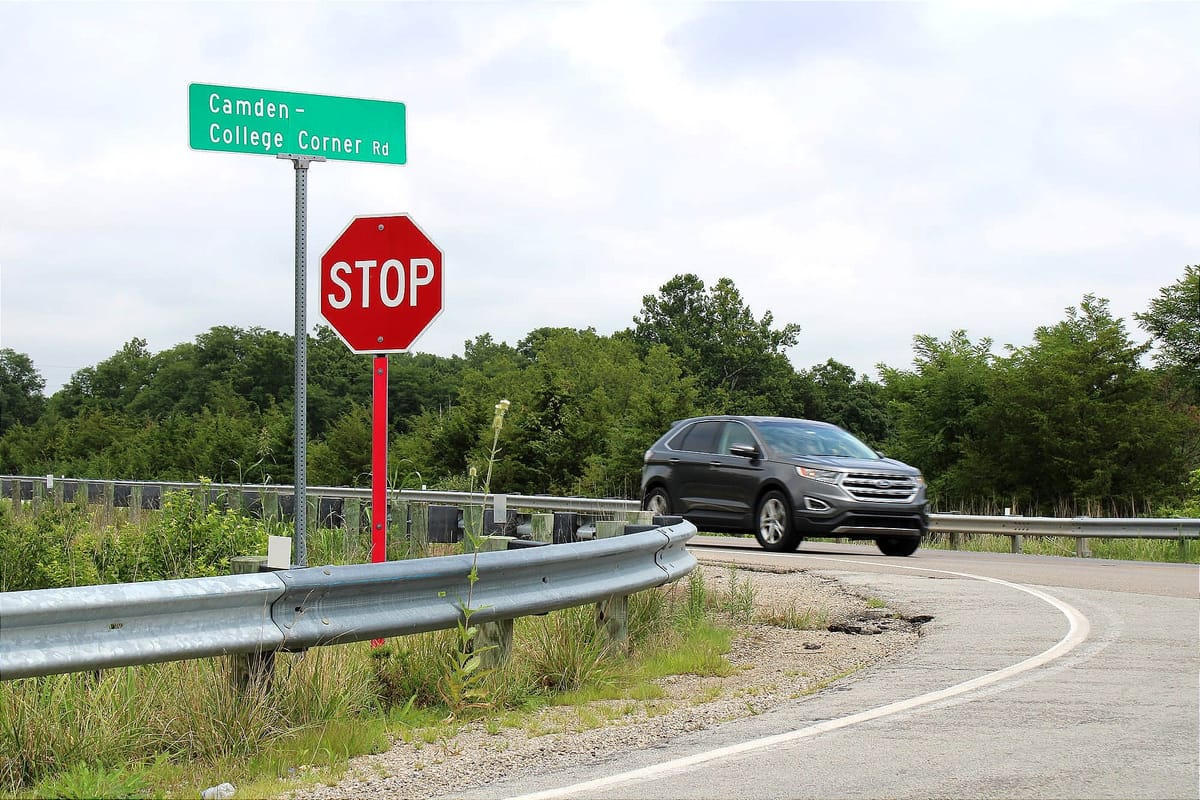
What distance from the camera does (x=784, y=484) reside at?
1659cm

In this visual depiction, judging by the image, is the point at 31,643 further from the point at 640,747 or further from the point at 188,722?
the point at 640,747

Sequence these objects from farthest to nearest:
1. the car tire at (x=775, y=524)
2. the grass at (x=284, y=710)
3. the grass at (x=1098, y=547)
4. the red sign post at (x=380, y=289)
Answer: the grass at (x=1098, y=547) → the car tire at (x=775, y=524) → the red sign post at (x=380, y=289) → the grass at (x=284, y=710)

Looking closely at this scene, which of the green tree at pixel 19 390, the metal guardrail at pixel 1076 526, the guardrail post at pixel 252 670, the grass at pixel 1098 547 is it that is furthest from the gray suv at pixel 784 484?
the green tree at pixel 19 390

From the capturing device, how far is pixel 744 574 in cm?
1340

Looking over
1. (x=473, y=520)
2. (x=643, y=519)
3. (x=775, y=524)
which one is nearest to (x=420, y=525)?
(x=473, y=520)

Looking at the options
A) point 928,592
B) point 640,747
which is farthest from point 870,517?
point 640,747

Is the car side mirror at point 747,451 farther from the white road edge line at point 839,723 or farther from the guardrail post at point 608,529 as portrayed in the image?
the guardrail post at point 608,529

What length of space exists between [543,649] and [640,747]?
156cm

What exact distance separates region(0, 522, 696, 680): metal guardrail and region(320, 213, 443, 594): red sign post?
51.6 inches

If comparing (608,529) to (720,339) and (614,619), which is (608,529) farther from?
(720,339)

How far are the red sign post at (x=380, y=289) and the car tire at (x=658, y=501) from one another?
10.6 meters

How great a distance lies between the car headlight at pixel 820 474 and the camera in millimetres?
16281

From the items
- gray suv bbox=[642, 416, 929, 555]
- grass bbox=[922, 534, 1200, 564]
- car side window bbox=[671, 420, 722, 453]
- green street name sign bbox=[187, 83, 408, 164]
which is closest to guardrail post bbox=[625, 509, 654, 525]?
green street name sign bbox=[187, 83, 408, 164]

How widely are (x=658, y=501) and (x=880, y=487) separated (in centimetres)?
347
